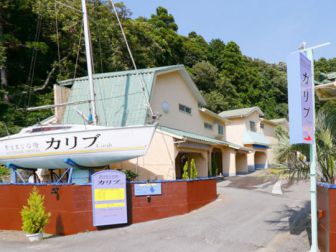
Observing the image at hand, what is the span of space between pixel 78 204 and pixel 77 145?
3.30 m

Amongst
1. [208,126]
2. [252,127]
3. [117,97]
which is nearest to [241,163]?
[252,127]

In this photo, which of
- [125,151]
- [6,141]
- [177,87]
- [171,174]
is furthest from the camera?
[177,87]

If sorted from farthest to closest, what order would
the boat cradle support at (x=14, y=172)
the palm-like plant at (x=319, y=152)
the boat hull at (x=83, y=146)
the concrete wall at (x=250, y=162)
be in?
the concrete wall at (x=250, y=162), the boat cradle support at (x=14, y=172), the boat hull at (x=83, y=146), the palm-like plant at (x=319, y=152)

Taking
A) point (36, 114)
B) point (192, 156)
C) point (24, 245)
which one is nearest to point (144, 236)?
point (24, 245)

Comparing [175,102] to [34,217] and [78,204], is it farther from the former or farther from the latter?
[34,217]

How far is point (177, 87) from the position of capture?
24500 millimetres

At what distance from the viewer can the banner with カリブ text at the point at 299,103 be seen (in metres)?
7.57

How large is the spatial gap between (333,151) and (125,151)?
7.75m

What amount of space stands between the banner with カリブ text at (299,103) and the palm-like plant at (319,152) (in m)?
1.51

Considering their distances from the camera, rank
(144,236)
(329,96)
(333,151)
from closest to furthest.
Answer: (333,151), (329,96), (144,236)

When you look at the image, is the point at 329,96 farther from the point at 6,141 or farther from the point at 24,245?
the point at 6,141

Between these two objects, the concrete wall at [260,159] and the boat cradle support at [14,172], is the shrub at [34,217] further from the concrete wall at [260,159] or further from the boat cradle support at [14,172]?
the concrete wall at [260,159]

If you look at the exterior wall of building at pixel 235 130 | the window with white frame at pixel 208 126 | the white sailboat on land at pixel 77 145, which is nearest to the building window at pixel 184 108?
the window with white frame at pixel 208 126

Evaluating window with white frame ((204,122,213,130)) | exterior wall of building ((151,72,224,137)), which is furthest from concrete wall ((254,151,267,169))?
exterior wall of building ((151,72,224,137))
